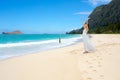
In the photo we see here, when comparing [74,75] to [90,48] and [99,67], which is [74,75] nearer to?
[99,67]

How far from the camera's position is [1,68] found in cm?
783

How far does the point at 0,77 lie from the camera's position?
640 cm

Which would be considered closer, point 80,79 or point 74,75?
point 80,79

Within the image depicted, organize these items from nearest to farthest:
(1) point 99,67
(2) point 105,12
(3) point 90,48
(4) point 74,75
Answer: (4) point 74,75
(1) point 99,67
(3) point 90,48
(2) point 105,12

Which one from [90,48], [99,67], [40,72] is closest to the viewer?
[40,72]

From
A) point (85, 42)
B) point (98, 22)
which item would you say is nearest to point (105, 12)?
point (98, 22)

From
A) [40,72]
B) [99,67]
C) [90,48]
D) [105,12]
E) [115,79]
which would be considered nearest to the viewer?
[115,79]

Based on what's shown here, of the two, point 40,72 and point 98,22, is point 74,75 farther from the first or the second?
point 98,22

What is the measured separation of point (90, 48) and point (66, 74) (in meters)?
6.36

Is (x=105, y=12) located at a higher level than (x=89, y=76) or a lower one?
higher

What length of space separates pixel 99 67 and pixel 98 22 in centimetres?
15327

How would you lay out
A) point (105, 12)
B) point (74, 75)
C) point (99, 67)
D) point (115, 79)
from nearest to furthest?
point (115, 79), point (74, 75), point (99, 67), point (105, 12)

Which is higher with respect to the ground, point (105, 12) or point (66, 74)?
point (105, 12)

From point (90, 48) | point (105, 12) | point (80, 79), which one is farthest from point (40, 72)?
point (105, 12)
